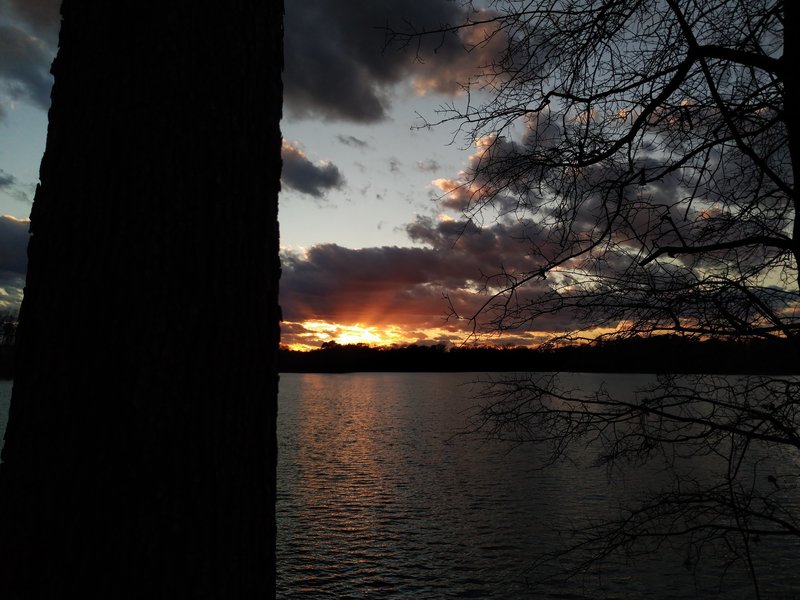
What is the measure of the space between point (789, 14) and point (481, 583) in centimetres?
1286

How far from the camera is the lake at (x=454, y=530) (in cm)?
Result: 1304

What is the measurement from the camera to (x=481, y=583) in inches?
524

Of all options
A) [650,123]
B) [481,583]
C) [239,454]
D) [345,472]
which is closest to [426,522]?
[481,583]

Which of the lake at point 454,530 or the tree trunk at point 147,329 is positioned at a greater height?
the tree trunk at point 147,329

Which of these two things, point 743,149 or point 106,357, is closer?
point 106,357

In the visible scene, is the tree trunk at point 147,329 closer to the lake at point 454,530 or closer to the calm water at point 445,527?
the calm water at point 445,527

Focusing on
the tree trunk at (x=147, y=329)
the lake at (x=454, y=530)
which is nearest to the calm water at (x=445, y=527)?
the lake at (x=454, y=530)

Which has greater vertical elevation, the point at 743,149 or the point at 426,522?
the point at 743,149

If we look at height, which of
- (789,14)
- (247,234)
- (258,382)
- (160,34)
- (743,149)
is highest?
(789,14)

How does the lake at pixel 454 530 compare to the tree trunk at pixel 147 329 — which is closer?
the tree trunk at pixel 147 329

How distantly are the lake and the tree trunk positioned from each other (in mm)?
3888

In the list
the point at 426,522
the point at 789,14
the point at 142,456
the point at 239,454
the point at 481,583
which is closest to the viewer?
the point at 142,456

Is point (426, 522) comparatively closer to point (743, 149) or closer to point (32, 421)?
point (743, 149)

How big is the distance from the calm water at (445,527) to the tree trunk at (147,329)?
3.56 m
